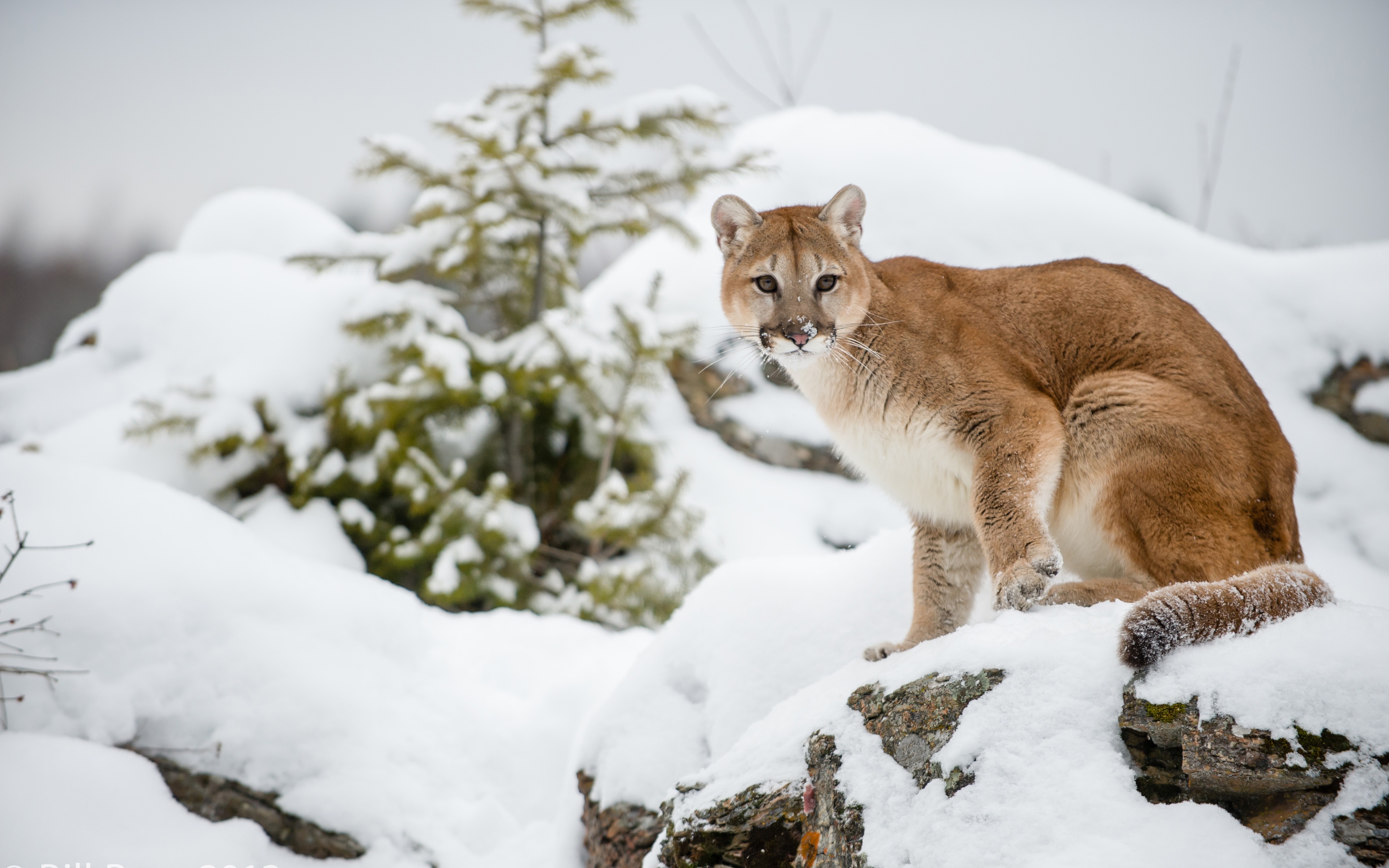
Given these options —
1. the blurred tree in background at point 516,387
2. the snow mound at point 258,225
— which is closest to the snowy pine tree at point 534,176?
the blurred tree in background at point 516,387

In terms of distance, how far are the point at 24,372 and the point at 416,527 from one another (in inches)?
213

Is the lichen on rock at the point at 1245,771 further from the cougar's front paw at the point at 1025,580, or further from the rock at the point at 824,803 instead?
the cougar's front paw at the point at 1025,580

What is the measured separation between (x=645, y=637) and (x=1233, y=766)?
12.6ft

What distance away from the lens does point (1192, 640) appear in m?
2.01

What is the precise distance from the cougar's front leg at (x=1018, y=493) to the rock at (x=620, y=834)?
1.51 metres

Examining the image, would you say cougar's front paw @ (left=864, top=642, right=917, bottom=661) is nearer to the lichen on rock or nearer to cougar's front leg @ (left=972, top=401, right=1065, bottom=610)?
cougar's front leg @ (left=972, top=401, right=1065, bottom=610)

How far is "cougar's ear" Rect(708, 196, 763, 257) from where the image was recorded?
3852 mm

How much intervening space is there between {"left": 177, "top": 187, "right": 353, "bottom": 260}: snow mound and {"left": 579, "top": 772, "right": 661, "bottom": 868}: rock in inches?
328

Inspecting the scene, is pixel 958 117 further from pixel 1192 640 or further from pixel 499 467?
pixel 1192 640

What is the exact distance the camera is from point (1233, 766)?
1.81 meters

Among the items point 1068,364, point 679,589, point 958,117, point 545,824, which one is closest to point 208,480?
point 679,589

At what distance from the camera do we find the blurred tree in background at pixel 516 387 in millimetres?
6605

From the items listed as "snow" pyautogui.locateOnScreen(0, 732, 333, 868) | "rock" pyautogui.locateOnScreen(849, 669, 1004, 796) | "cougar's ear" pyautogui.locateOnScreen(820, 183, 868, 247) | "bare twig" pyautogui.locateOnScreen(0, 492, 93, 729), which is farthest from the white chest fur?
"bare twig" pyautogui.locateOnScreen(0, 492, 93, 729)

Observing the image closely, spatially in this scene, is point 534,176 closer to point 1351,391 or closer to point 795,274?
point 795,274
